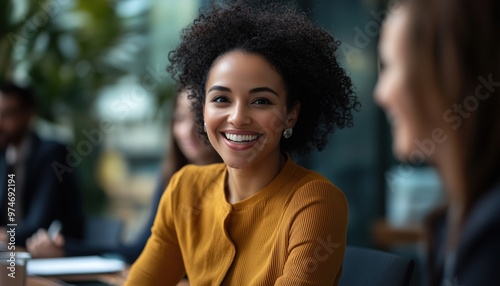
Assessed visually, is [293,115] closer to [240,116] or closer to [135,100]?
[240,116]

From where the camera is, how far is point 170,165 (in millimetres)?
3016

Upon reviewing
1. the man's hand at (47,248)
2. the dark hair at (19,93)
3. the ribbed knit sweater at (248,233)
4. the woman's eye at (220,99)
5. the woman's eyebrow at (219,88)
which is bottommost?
the man's hand at (47,248)

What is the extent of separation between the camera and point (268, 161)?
1832mm

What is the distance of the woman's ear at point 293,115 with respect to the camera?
1826 millimetres

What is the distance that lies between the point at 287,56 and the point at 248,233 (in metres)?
0.41

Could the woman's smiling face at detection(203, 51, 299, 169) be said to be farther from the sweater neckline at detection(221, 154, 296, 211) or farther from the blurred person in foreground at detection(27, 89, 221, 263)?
the blurred person in foreground at detection(27, 89, 221, 263)

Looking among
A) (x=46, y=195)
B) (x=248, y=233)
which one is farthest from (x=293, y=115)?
(x=46, y=195)

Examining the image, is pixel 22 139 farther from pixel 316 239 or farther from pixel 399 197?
pixel 316 239

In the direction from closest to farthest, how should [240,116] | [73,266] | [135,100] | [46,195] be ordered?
[240,116], [73,266], [46,195], [135,100]

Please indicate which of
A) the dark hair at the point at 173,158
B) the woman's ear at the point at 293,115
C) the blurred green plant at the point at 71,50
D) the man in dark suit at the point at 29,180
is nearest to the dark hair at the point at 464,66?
the woman's ear at the point at 293,115

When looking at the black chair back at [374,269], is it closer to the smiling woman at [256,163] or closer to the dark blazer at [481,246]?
the smiling woman at [256,163]

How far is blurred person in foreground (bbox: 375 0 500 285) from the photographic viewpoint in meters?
0.96

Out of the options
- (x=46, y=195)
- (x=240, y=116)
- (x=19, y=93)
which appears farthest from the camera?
(x=19, y=93)

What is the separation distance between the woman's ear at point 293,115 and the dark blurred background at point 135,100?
2735 mm
